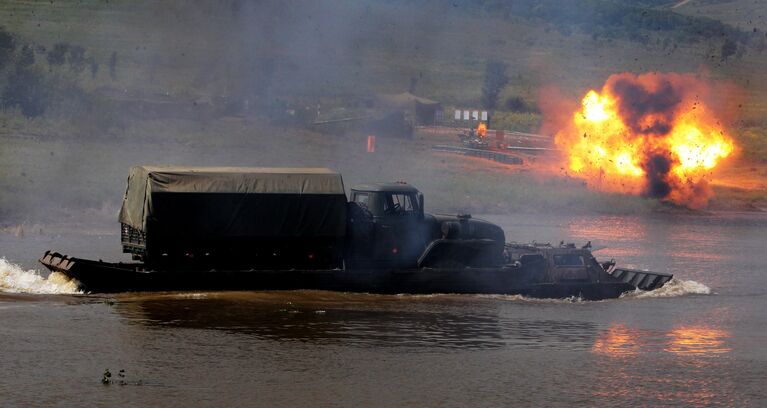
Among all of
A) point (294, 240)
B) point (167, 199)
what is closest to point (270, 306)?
point (294, 240)

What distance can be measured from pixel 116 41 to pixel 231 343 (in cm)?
7548

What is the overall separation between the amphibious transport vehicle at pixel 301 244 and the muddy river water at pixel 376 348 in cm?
49

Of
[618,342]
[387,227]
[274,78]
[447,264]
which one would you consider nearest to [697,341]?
[618,342]

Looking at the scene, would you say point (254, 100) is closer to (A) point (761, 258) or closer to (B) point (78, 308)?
(A) point (761, 258)

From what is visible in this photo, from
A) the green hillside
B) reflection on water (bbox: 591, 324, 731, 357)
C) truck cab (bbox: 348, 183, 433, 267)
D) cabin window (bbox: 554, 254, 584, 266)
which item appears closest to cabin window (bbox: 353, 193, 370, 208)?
truck cab (bbox: 348, 183, 433, 267)

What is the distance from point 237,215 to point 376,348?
6436mm

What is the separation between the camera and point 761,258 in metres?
44.8

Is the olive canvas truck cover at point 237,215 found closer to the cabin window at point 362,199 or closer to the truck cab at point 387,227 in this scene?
the truck cab at point 387,227

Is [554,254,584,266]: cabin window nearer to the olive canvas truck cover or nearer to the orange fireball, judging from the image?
the olive canvas truck cover

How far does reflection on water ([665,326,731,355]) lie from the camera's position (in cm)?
2638

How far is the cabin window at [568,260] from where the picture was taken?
33.0 m

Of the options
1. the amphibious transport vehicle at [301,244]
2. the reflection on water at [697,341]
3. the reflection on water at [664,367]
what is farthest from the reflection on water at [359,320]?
the reflection on water at [697,341]

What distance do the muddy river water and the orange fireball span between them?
3182 cm

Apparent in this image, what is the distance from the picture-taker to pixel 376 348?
25.5 m
